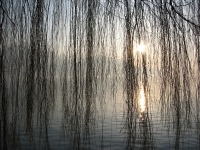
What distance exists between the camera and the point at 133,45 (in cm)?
246

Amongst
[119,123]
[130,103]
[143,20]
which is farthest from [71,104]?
[119,123]

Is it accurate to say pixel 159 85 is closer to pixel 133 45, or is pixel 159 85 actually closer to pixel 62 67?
pixel 133 45

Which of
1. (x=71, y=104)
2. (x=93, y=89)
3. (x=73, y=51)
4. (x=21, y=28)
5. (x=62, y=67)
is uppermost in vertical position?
(x=21, y=28)

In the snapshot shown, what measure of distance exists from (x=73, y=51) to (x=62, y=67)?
23cm

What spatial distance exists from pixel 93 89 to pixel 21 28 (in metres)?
1.04

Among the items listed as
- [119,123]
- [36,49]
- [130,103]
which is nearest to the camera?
[130,103]

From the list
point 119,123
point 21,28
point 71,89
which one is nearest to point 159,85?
point 71,89

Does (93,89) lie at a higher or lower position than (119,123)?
higher

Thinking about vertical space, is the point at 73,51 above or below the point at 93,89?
above

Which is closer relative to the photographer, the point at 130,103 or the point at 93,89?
the point at 130,103

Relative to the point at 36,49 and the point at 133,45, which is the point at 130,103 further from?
the point at 36,49

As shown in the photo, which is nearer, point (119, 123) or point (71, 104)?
point (71, 104)

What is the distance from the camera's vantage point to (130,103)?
2.42 metres

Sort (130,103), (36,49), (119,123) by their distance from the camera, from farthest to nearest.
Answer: (119,123) → (36,49) → (130,103)
